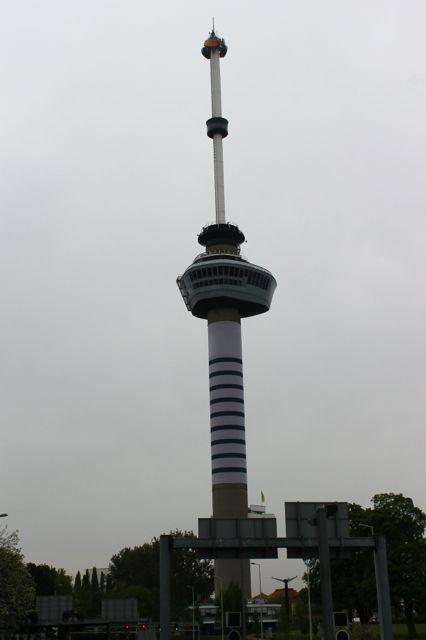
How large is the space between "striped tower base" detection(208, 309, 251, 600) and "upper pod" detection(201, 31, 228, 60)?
56353mm

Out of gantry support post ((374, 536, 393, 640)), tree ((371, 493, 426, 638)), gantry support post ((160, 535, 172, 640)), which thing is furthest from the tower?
gantry support post ((160, 535, 172, 640))

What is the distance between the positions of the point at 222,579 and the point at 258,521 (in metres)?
69.8

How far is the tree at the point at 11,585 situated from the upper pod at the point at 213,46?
4006 inches

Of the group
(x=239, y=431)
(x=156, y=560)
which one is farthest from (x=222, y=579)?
(x=156, y=560)

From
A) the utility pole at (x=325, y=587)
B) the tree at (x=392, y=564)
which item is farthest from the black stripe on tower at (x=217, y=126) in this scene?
the utility pole at (x=325, y=587)

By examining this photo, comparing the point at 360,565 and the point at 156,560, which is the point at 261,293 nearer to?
the point at 360,565

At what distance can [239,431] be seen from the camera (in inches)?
4564

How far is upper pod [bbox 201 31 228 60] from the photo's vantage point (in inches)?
5541

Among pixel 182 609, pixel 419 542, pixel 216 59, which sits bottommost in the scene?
pixel 182 609

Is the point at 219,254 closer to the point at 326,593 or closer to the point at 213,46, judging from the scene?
the point at 213,46

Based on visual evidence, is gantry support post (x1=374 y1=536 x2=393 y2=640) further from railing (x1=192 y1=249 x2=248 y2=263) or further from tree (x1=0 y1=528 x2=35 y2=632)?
railing (x1=192 y1=249 x2=248 y2=263)

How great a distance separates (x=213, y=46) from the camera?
461 ft

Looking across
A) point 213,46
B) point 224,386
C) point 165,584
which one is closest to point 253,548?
point 165,584

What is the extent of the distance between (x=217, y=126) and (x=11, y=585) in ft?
293
